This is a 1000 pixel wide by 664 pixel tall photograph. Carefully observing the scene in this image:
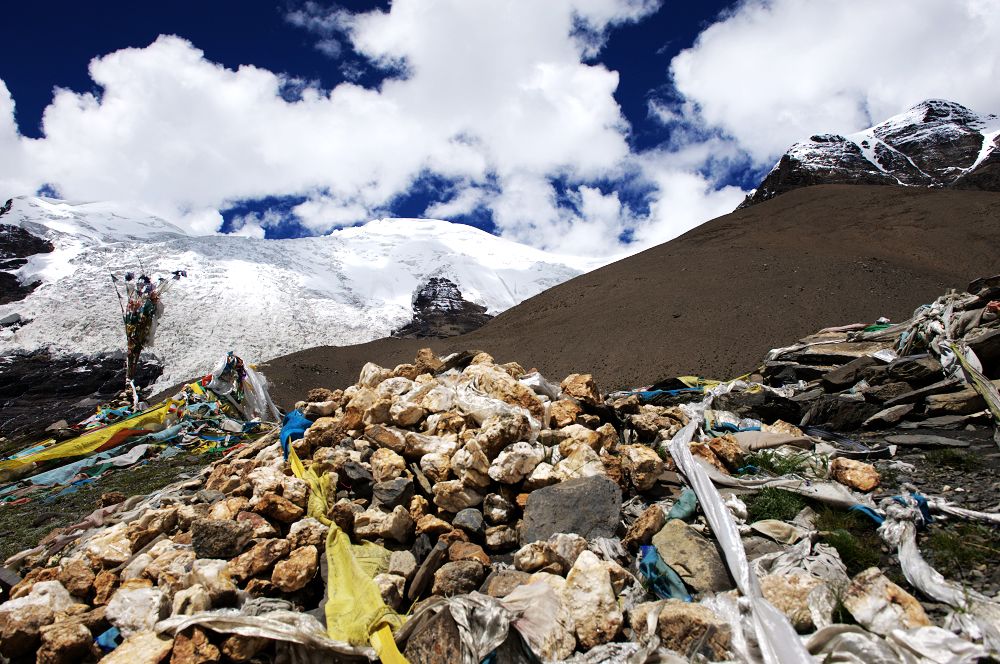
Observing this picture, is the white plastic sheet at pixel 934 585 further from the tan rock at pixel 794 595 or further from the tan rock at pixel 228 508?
the tan rock at pixel 228 508

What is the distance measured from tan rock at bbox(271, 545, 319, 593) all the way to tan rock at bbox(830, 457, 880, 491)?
11.3 ft

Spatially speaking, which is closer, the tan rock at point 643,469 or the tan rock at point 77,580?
the tan rock at point 77,580

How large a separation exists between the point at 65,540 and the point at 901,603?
543cm

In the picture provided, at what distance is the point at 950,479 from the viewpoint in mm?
3504

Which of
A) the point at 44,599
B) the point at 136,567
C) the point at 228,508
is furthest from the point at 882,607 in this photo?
the point at 44,599

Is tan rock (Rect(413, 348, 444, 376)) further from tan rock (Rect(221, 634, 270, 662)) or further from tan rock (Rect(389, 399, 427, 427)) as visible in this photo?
tan rock (Rect(221, 634, 270, 662))

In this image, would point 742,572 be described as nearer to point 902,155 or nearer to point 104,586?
point 104,586

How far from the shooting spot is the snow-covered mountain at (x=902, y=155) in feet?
146

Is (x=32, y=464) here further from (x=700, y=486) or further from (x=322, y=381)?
(x=322, y=381)

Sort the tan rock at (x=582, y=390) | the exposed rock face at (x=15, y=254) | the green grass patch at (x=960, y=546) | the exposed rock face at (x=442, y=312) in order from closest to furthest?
the green grass patch at (x=960, y=546), the tan rock at (x=582, y=390), the exposed rock face at (x=15, y=254), the exposed rock face at (x=442, y=312)

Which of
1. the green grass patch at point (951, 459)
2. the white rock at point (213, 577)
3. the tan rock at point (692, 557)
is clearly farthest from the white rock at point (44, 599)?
the green grass patch at point (951, 459)

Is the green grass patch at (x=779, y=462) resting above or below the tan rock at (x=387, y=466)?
below

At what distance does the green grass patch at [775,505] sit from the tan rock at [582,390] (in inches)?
66.9

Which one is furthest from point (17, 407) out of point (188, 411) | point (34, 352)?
point (188, 411)
